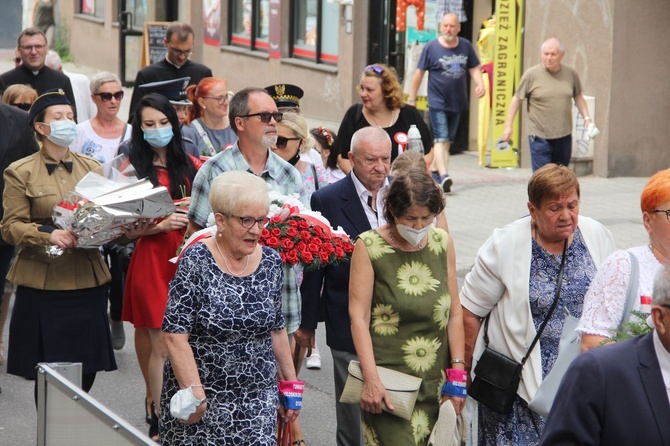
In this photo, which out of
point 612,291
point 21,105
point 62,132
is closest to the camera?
point 612,291

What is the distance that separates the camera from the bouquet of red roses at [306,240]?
5.94 m

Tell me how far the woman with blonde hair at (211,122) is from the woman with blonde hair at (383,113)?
0.86m

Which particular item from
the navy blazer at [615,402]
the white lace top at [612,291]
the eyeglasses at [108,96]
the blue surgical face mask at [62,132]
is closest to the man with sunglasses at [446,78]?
the eyeglasses at [108,96]

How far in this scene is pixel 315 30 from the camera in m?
22.4

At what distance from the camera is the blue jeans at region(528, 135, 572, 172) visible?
1415 centimetres

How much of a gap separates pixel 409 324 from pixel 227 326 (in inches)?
34.5

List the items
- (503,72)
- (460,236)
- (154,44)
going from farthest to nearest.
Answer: (154,44)
(503,72)
(460,236)

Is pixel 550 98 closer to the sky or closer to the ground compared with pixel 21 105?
closer to the ground

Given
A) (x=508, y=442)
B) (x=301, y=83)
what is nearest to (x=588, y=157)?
(x=301, y=83)

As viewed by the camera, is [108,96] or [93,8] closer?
[108,96]

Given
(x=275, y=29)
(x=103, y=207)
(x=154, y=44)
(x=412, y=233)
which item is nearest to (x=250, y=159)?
(x=103, y=207)

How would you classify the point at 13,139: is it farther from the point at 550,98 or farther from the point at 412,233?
the point at 550,98

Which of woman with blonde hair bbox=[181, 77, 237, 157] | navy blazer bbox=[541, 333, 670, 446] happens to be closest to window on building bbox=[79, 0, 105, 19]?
woman with blonde hair bbox=[181, 77, 237, 157]

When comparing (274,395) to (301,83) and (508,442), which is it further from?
(301,83)
